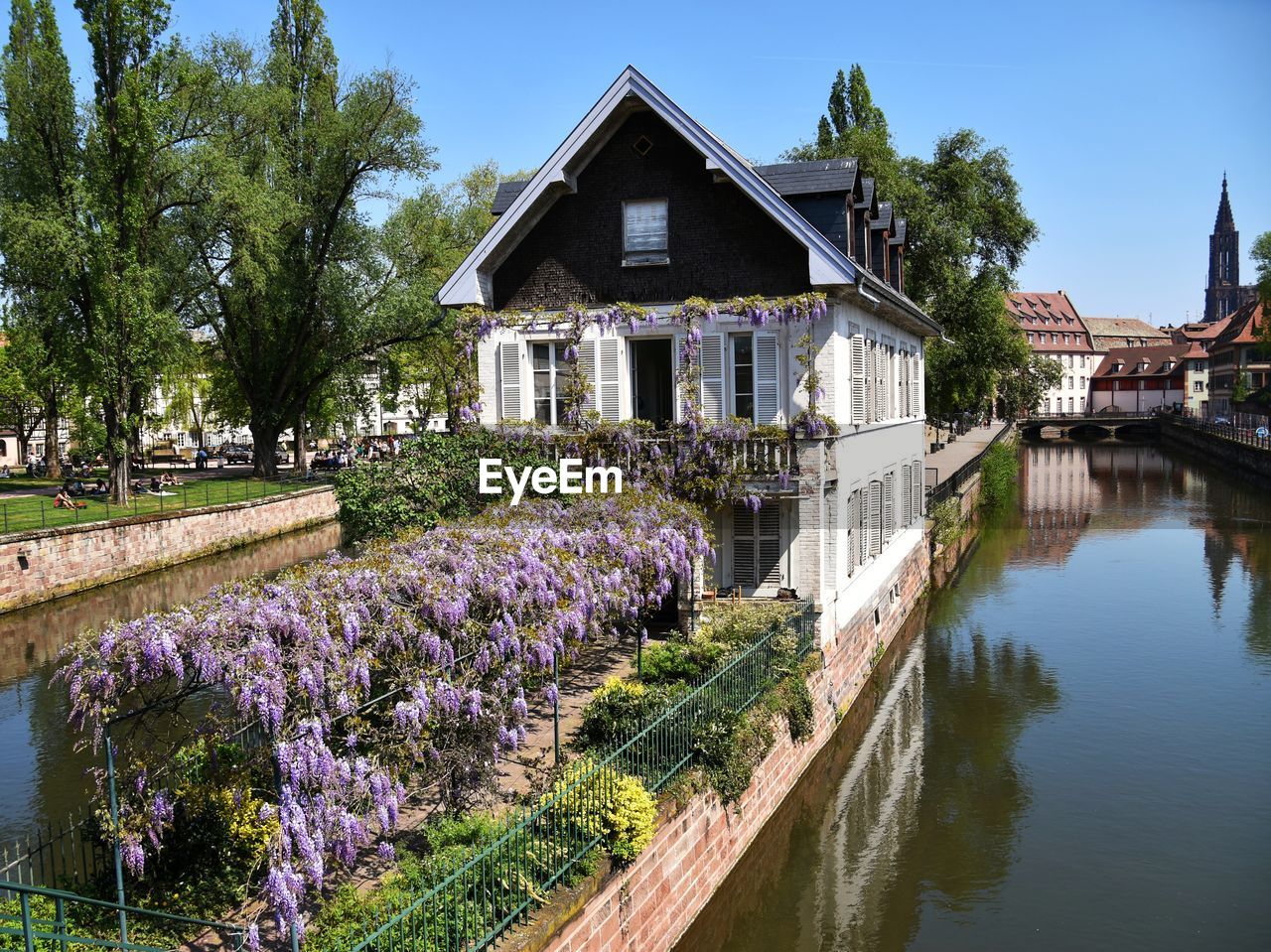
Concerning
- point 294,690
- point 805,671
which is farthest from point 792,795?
point 294,690

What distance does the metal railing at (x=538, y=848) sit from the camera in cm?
828

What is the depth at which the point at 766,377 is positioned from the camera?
65.4 ft

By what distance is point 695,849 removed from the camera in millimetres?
12383

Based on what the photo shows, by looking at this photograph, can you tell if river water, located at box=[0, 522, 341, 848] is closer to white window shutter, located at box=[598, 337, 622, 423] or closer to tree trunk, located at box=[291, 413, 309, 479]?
white window shutter, located at box=[598, 337, 622, 423]

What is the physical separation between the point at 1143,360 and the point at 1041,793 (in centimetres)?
13829

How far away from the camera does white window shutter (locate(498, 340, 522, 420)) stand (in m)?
21.5

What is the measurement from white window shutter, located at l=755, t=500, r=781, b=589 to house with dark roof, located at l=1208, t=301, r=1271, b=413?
9492cm

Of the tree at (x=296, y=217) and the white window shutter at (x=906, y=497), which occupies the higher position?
the tree at (x=296, y=217)

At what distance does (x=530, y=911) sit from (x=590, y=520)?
818 cm

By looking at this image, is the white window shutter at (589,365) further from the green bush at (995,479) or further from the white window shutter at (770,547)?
the green bush at (995,479)

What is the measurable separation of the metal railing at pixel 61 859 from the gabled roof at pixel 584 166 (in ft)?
37.8

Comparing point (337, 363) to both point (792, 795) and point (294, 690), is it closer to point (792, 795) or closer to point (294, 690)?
point (792, 795)

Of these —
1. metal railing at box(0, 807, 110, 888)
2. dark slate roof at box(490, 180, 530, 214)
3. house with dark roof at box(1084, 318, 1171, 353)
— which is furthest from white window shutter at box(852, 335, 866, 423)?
house with dark roof at box(1084, 318, 1171, 353)

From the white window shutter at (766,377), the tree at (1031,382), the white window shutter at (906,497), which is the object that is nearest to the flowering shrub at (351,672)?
the white window shutter at (766,377)
